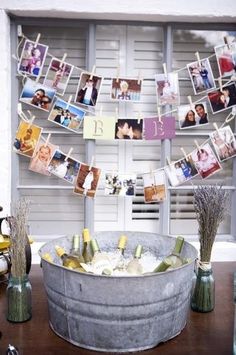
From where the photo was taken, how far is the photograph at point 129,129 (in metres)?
2.63

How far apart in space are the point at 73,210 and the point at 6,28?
3.87 feet

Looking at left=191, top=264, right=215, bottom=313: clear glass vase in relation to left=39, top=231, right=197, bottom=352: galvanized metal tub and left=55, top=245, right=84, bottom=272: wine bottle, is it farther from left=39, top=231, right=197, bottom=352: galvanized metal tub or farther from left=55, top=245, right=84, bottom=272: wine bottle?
left=55, top=245, right=84, bottom=272: wine bottle

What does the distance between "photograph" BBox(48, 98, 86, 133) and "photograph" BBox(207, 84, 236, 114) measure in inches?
31.7

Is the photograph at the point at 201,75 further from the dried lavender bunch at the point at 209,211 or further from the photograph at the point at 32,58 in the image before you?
the dried lavender bunch at the point at 209,211

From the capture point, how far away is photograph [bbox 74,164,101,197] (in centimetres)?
266

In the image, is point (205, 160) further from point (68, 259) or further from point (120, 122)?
point (68, 259)

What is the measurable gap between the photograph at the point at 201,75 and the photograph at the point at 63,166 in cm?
89

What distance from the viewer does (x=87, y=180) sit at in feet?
8.74

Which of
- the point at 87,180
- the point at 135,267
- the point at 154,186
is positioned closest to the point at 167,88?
the point at 154,186

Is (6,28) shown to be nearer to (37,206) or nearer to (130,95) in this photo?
(130,95)

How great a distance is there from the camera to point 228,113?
108 inches

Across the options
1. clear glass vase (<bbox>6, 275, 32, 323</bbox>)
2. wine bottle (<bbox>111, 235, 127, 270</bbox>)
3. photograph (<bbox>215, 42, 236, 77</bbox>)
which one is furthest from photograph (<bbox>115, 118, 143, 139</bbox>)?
clear glass vase (<bbox>6, 275, 32, 323</bbox>)

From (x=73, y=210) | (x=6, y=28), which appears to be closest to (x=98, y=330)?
(x=73, y=210)

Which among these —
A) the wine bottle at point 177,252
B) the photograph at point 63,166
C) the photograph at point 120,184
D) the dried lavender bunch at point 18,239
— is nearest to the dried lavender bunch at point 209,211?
the wine bottle at point 177,252
